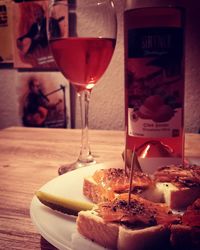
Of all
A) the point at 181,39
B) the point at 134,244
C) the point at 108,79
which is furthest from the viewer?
the point at 108,79

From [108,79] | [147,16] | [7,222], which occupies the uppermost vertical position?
[147,16]

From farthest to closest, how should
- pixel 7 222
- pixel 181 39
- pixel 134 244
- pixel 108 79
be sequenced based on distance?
pixel 108 79, pixel 181 39, pixel 7 222, pixel 134 244

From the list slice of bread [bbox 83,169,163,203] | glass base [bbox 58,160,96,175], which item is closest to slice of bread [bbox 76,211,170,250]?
slice of bread [bbox 83,169,163,203]

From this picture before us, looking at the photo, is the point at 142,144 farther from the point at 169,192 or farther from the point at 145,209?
the point at 145,209

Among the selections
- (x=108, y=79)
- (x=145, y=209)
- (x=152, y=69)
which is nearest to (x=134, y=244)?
(x=145, y=209)

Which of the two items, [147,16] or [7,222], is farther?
[147,16]

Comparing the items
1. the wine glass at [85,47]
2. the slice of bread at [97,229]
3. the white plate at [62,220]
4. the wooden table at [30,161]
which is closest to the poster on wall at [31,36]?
the wooden table at [30,161]

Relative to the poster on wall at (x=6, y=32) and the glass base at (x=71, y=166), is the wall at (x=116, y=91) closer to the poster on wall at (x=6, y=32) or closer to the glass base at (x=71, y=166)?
the poster on wall at (x=6, y=32)
